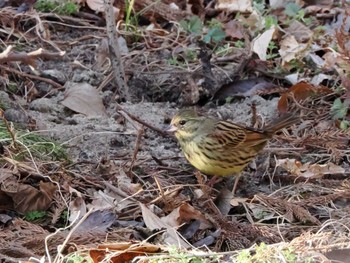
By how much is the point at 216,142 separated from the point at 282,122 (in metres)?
0.50

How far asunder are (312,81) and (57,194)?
252 cm

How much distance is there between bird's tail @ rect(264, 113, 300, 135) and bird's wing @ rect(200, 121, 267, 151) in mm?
108

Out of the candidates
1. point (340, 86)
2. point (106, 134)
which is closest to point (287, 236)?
point (106, 134)

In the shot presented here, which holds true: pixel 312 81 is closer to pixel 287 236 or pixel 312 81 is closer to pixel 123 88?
pixel 123 88

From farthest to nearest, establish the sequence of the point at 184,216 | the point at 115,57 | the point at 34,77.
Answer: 1. the point at 34,77
2. the point at 115,57
3. the point at 184,216

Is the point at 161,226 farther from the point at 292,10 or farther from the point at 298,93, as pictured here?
the point at 292,10

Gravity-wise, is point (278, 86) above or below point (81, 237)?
below

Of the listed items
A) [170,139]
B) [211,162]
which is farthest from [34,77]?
[211,162]

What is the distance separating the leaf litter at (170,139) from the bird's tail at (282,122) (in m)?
0.13

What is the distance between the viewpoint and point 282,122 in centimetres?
546

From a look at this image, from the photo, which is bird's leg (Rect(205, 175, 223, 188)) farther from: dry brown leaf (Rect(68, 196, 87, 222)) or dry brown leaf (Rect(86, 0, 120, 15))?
dry brown leaf (Rect(86, 0, 120, 15))

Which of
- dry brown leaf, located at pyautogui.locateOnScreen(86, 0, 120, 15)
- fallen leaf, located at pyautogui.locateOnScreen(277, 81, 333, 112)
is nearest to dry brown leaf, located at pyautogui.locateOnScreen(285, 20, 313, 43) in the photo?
fallen leaf, located at pyautogui.locateOnScreen(277, 81, 333, 112)

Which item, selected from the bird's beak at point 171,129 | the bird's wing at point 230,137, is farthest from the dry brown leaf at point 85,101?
the bird's wing at point 230,137

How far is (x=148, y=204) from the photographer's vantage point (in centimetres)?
453
